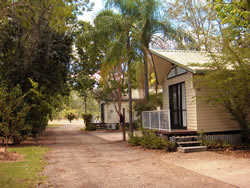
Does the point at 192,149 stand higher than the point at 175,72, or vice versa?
the point at 175,72

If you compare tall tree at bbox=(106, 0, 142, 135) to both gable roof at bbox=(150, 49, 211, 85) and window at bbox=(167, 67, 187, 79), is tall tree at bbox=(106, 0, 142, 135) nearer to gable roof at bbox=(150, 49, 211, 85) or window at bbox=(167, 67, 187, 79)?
gable roof at bbox=(150, 49, 211, 85)

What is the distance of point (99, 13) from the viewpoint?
52.2 feet

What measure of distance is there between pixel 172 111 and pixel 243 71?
502 centimetres

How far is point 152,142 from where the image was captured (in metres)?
11.4

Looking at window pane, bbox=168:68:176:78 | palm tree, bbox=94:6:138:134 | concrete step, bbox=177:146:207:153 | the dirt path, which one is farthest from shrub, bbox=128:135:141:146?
window pane, bbox=168:68:176:78

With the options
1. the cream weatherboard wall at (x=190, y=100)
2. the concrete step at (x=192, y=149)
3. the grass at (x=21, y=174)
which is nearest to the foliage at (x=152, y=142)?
the concrete step at (x=192, y=149)

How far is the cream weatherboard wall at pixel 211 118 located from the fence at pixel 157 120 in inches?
53.2

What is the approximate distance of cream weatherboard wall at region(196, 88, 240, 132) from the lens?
37.6ft

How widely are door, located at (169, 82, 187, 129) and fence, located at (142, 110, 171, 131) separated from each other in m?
1.21

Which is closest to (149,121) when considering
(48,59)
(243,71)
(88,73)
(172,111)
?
(172,111)

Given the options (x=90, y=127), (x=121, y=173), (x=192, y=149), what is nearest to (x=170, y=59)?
(x=192, y=149)

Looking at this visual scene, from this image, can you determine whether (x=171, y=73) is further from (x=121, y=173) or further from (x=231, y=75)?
(x=121, y=173)

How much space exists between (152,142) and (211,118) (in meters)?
2.74

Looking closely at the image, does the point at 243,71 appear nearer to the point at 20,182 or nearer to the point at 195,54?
the point at 195,54
